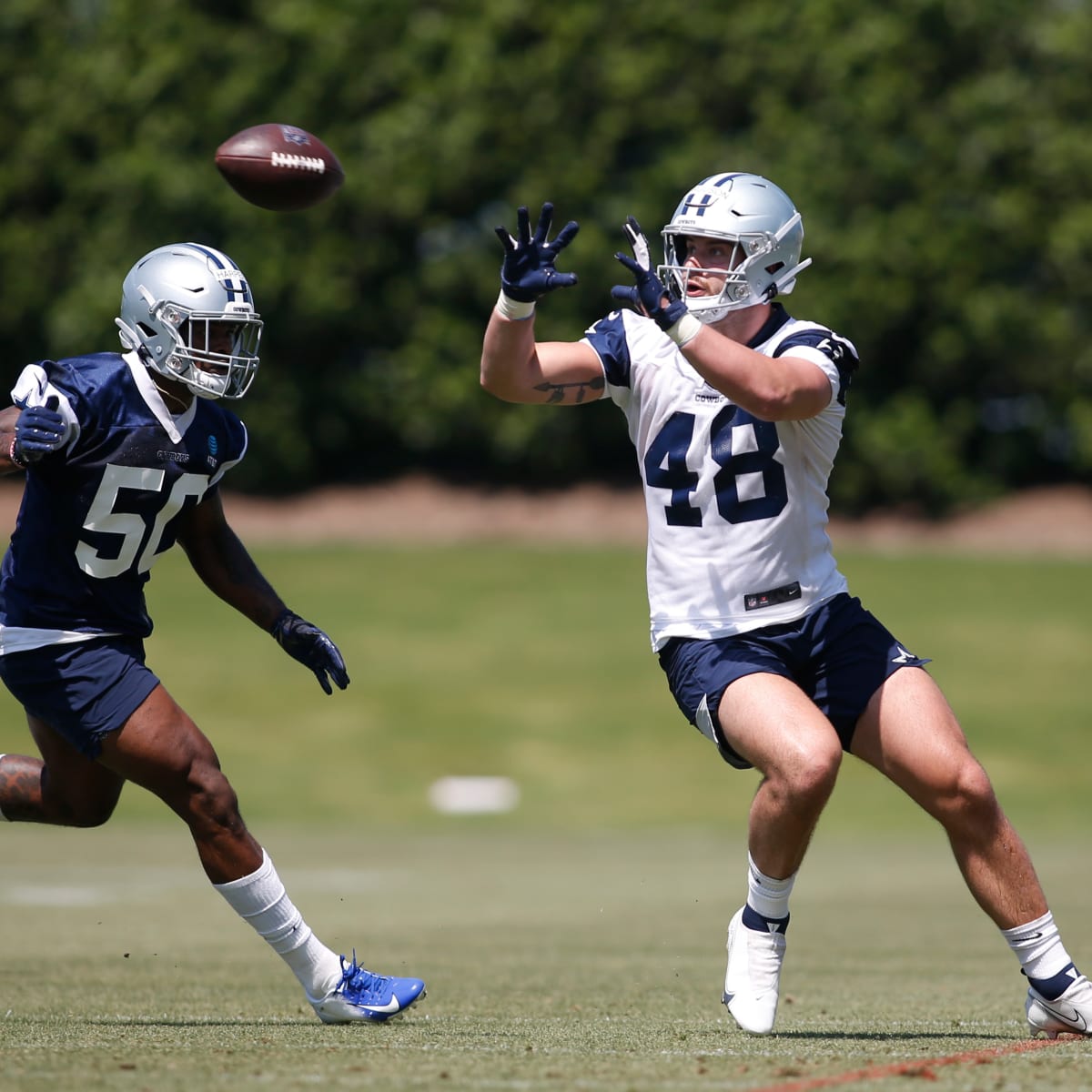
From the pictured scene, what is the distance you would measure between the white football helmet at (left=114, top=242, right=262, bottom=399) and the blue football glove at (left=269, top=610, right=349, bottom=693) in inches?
28.6

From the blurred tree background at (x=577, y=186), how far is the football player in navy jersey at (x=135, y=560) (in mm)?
17574

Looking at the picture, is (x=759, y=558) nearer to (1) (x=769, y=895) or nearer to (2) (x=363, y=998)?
(1) (x=769, y=895)

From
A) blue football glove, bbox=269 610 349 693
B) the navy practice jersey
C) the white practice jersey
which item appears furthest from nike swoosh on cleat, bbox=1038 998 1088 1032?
the navy practice jersey

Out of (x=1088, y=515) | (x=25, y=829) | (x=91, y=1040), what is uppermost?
(x=91, y=1040)

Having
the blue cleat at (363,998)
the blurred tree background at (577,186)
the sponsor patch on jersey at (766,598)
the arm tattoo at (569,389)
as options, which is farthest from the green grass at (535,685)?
the sponsor patch on jersey at (766,598)

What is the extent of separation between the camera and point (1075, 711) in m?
19.6

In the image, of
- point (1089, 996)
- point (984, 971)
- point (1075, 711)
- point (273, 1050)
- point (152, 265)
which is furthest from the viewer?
point (1075, 711)

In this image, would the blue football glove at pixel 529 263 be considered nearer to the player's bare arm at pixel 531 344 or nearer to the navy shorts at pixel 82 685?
the player's bare arm at pixel 531 344

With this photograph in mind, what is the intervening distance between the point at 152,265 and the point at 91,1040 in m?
2.21

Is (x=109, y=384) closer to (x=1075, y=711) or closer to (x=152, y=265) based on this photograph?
(x=152, y=265)

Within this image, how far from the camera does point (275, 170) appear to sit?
6188 millimetres

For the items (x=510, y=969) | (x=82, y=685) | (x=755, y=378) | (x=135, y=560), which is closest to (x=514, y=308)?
(x=755, y=378)

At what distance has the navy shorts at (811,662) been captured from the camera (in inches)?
201

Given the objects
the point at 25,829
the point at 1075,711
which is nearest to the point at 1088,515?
the point at 1075,711
